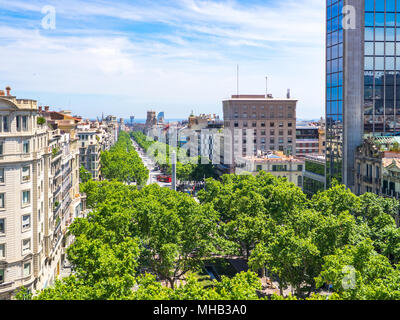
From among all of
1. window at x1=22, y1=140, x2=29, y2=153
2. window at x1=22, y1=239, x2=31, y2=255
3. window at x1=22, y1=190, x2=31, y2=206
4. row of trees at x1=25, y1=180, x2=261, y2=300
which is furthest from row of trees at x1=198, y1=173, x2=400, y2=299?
window at x1=22, y1=140, x2=29, y2=153

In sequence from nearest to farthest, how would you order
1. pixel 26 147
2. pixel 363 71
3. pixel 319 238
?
pixel 319 238 → pixel 26 147 → pixel 363 71

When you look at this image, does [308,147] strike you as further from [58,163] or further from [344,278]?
[344,278]

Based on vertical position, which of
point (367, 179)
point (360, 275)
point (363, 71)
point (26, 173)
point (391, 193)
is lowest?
point (360, 275)

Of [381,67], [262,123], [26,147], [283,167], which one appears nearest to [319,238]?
[26,147]

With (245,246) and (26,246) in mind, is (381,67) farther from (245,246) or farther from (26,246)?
(26,246)

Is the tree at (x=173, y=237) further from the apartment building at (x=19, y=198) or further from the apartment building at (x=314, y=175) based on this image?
the apartment building at (x=314, y=175)

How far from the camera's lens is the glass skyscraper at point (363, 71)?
210 ft

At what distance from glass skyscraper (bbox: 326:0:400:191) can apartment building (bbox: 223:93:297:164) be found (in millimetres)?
49132

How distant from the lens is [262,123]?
4636 inches

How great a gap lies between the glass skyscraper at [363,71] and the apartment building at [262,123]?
161 feet

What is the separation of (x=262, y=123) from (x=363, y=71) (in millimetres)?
53465

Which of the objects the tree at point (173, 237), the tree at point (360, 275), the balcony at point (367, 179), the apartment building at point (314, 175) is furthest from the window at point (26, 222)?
the apartment building at point (314, 175)

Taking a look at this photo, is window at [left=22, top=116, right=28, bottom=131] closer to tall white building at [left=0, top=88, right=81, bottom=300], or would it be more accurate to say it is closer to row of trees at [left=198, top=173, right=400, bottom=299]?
tall white building at [left=0, top=88, right=81, bottom=300]

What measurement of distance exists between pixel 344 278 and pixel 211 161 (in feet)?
342
